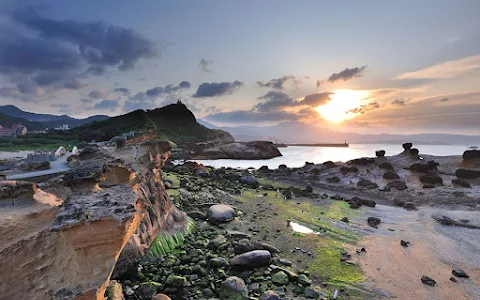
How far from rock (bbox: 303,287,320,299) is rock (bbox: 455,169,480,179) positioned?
69.3ft

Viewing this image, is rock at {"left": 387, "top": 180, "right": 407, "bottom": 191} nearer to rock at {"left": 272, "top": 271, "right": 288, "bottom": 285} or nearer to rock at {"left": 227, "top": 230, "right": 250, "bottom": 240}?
rock at {"left": 227, "top": 230, "right": 250, "bottom": 240}

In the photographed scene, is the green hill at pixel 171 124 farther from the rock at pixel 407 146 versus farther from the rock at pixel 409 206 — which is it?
the rock at pixel 409 206

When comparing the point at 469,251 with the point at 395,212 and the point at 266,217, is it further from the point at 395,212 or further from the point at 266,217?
the point at 266,217

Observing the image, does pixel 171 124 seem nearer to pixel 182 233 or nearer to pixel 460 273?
pixel 182 233

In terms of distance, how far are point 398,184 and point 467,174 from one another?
543 cm

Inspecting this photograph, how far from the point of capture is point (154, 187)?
9375 mm

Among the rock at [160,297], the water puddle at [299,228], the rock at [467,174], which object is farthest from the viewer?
the rock at [467,174]

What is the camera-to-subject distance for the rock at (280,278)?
6707mm

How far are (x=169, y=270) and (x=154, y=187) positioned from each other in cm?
321

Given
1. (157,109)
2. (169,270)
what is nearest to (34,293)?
(169,270)

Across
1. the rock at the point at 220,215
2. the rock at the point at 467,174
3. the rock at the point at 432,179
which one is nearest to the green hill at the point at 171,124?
the rock at the point at 432,179

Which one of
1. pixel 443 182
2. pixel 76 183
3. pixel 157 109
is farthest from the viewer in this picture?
pixel 157 109

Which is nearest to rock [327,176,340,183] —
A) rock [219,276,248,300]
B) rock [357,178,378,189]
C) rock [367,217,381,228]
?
rock [357,178,378,189]

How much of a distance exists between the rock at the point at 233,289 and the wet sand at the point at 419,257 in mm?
3536
